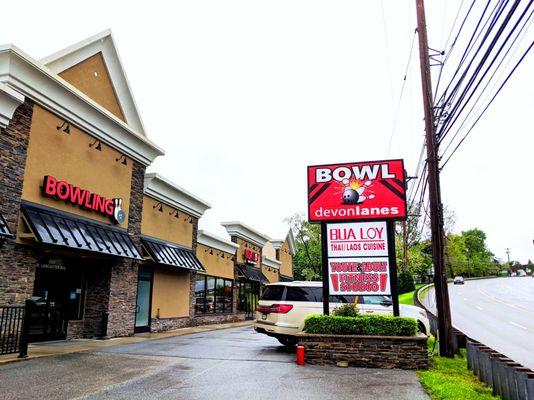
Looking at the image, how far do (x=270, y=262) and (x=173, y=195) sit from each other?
18330 millimetres

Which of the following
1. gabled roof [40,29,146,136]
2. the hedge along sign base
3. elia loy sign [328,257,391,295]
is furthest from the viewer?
gabled roof [40,29,146,136]

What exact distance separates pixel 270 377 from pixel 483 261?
390ft

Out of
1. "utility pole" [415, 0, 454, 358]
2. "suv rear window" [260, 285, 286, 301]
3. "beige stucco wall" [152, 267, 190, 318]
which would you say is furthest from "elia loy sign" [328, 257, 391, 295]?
"beige stucco wall" [152, 267, 190, 318]

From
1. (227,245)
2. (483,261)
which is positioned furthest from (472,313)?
(483,261)

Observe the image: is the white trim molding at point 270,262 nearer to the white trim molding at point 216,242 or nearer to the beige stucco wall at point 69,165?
the white trim molding at point 216,242

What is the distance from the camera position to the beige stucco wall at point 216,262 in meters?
24.1

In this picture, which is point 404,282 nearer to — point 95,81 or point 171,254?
point 171,254

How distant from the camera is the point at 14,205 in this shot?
11.4 meters

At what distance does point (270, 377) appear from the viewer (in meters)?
8.48

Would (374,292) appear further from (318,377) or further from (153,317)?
(153,317)

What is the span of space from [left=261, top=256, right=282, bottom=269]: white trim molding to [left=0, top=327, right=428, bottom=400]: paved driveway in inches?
940

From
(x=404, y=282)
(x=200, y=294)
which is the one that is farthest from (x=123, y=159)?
(x=404, y=282)

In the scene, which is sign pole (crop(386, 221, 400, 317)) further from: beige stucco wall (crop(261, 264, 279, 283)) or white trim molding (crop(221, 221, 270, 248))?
beige stucco wall (crop(261, 264, 279, 283))

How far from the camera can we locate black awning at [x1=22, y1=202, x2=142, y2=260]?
11.7m
